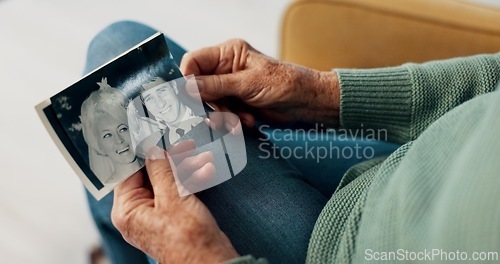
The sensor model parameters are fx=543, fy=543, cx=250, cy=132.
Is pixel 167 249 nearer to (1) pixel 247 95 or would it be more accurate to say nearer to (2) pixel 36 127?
(1) pixel 247 95

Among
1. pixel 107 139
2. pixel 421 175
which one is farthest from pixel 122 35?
pixel 421 175

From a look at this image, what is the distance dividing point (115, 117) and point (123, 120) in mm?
11

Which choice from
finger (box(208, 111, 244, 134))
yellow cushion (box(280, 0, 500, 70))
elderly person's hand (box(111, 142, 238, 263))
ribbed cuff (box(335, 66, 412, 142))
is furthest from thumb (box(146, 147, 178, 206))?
yellow cushion (box(280, 0, 500, 70))

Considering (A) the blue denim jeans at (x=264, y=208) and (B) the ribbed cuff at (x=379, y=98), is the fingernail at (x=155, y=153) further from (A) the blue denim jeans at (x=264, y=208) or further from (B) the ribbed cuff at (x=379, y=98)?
(B) the ribbed cuff at (x=379, y=98)

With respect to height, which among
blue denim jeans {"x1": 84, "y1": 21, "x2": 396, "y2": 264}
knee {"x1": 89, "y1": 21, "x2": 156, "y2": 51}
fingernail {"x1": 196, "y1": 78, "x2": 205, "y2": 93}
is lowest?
blue denim jeans {"x1": 84, "y1": 21, "x2": 396, "y2": 264}

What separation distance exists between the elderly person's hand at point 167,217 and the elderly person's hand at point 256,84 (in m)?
0.15

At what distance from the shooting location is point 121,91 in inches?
27.4

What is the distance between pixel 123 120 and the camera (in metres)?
0.70

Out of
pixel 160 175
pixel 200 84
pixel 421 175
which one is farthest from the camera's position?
pixel 200 84

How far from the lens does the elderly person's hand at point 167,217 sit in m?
0.60

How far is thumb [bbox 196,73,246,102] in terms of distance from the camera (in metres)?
0.78

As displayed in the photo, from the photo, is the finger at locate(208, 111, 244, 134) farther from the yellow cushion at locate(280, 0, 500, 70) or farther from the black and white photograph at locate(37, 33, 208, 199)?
the yellow cushion at locate(280, 0, 500, 70)

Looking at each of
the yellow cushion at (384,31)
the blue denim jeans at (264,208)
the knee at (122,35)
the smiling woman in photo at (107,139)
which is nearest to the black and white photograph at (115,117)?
the smiling woman in photo at (107,139)

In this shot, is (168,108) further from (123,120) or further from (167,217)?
(167,217)
